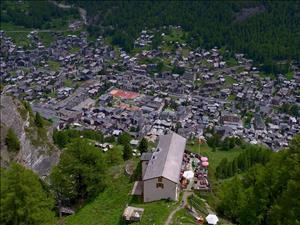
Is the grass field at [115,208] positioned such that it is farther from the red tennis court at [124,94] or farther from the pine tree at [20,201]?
the red tennis court at [124,94]

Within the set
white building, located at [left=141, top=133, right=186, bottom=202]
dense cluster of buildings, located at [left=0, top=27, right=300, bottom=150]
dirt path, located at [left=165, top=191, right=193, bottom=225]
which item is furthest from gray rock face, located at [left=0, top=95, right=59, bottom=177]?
dense cluster of buildings, located at [left=0, top=27, right=300, bottom=150]

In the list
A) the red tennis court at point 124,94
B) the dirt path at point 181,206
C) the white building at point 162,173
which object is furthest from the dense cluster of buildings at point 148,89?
the dirt path at point 181,206

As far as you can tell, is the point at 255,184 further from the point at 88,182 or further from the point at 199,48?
the point at 199,48

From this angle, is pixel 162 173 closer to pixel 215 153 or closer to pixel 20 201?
pixel 20 201

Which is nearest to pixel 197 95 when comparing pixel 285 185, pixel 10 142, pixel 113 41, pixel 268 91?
pixel 268 91

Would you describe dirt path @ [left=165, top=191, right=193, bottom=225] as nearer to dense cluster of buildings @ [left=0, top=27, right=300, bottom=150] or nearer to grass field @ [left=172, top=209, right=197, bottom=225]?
grass field @ [left=172, top=209, right=197, bottom=225]

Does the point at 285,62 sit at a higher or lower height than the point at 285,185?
lower
